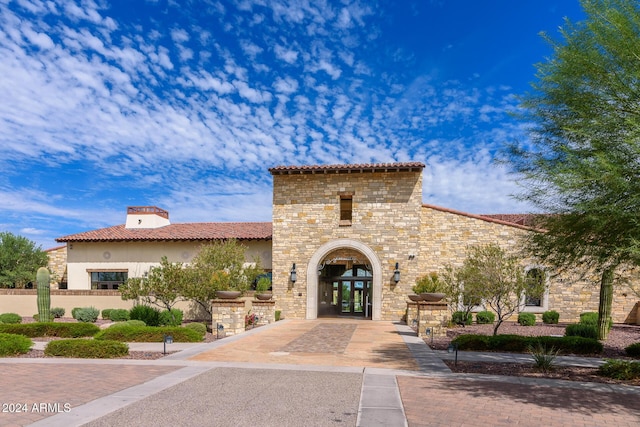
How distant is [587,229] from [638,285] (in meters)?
16.9

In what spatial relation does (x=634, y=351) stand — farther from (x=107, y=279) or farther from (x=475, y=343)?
(x=107, y=279)

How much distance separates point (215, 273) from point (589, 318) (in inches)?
705

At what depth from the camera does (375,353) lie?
12.4 meters

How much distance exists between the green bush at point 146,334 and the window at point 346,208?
11.6 metres

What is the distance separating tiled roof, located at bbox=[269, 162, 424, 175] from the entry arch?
4030 mm

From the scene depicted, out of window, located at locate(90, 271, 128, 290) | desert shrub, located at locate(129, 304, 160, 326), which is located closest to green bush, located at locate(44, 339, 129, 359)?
desert shrub, located at locate(129, 304, 160, 326)

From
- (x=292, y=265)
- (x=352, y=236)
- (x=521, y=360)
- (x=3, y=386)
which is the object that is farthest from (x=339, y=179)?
(x=3, y=386)

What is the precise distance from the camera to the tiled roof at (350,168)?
75.5 feet

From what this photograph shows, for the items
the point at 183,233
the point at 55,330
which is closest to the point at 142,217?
the point at 183,233

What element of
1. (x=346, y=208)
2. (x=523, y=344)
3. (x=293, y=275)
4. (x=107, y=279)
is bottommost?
(x=107, y=279)

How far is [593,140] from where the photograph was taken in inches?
348

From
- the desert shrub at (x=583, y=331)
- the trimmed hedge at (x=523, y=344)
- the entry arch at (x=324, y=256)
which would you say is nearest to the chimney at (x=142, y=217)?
the entry arch at (x=324, y=256)

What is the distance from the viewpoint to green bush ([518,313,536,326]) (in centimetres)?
2063

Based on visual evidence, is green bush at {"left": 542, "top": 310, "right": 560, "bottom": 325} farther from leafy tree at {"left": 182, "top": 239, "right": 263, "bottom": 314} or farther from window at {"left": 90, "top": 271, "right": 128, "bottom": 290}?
window at {"left": 90, "top": 271, "right": 128, "bottom": 290}
